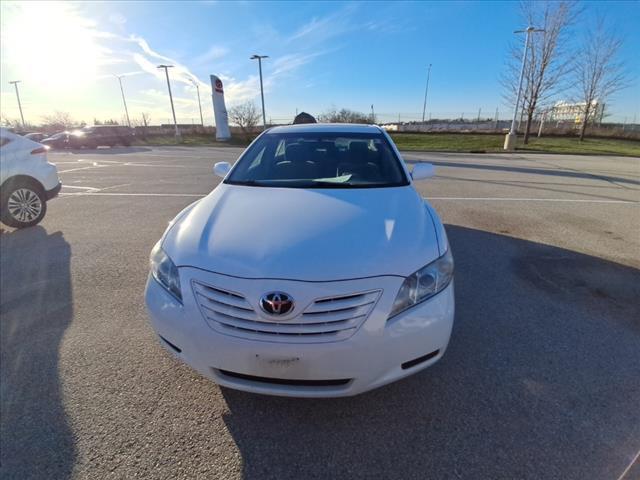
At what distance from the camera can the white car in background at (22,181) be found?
518 centimetres

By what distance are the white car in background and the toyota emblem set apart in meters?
5.94

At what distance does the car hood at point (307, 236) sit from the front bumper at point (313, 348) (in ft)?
0.23

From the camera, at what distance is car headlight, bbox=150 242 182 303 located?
1825 mm

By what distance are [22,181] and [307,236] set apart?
19.5 feet

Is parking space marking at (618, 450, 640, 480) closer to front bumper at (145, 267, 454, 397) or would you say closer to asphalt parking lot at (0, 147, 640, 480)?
asphalt parking lot at (0, 147, 640, 480)

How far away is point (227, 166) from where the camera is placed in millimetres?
3799

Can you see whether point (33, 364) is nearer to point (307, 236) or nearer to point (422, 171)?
point (307, 236)

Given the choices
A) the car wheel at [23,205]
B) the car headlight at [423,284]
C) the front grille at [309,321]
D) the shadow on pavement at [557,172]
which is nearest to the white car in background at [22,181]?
the car wheel at [23,205]

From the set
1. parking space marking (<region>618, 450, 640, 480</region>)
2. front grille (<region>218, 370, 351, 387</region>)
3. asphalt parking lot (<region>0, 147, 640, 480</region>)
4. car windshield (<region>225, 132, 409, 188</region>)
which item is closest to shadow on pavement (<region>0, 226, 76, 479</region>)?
asphalt parking lot (<region>0, 147, 640, 480</region>)

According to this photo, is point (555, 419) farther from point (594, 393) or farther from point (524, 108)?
point (524, 108)

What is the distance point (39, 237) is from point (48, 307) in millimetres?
2692

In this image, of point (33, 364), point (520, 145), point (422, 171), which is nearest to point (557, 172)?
point (422, 171)

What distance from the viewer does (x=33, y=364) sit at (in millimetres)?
2355

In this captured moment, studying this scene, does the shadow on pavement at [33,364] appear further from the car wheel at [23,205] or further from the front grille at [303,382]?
the car wheel at [23,205]
